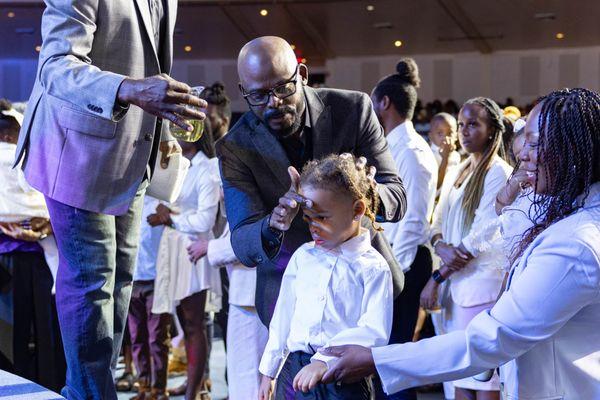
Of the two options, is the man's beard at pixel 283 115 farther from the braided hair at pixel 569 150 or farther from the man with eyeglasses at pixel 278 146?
the braided hair at pixel 569 150

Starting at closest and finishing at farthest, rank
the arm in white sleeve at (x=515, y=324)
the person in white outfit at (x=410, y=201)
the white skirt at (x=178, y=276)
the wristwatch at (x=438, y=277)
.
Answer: the arm in white sleeve at (x=515, y=324), the wristwatch at (x=438, y=277), the person in white outfit at (x=410, y=201), the white skirt at (x=178, y=276)

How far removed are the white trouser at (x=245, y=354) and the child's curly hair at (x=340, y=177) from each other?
4.66ft

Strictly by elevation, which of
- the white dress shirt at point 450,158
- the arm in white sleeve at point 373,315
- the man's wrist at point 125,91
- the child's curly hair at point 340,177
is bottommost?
Result: the arm in white sleeve at point 373,315

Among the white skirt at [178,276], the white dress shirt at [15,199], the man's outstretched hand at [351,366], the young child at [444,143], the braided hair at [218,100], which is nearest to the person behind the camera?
the man's outstretched hand at [351,366]

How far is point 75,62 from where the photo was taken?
7.50 ft

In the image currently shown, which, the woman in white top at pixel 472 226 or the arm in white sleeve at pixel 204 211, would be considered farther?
the arm in white sleeve at pixel 204 211

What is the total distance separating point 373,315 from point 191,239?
2.55m

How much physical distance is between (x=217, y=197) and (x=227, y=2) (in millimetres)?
10529

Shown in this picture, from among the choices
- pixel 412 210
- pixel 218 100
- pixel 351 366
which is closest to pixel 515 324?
pixel 351 366

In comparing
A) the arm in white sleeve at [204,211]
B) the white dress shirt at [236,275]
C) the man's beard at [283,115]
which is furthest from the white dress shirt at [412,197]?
the man's beard at [283,115]

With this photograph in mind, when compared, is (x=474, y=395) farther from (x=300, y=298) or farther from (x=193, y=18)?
(x=193, y=18)

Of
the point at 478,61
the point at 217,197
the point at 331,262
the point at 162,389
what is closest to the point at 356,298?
the point at 331,262

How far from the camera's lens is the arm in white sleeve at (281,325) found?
8.39ft

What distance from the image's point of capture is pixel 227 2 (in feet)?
48.3
